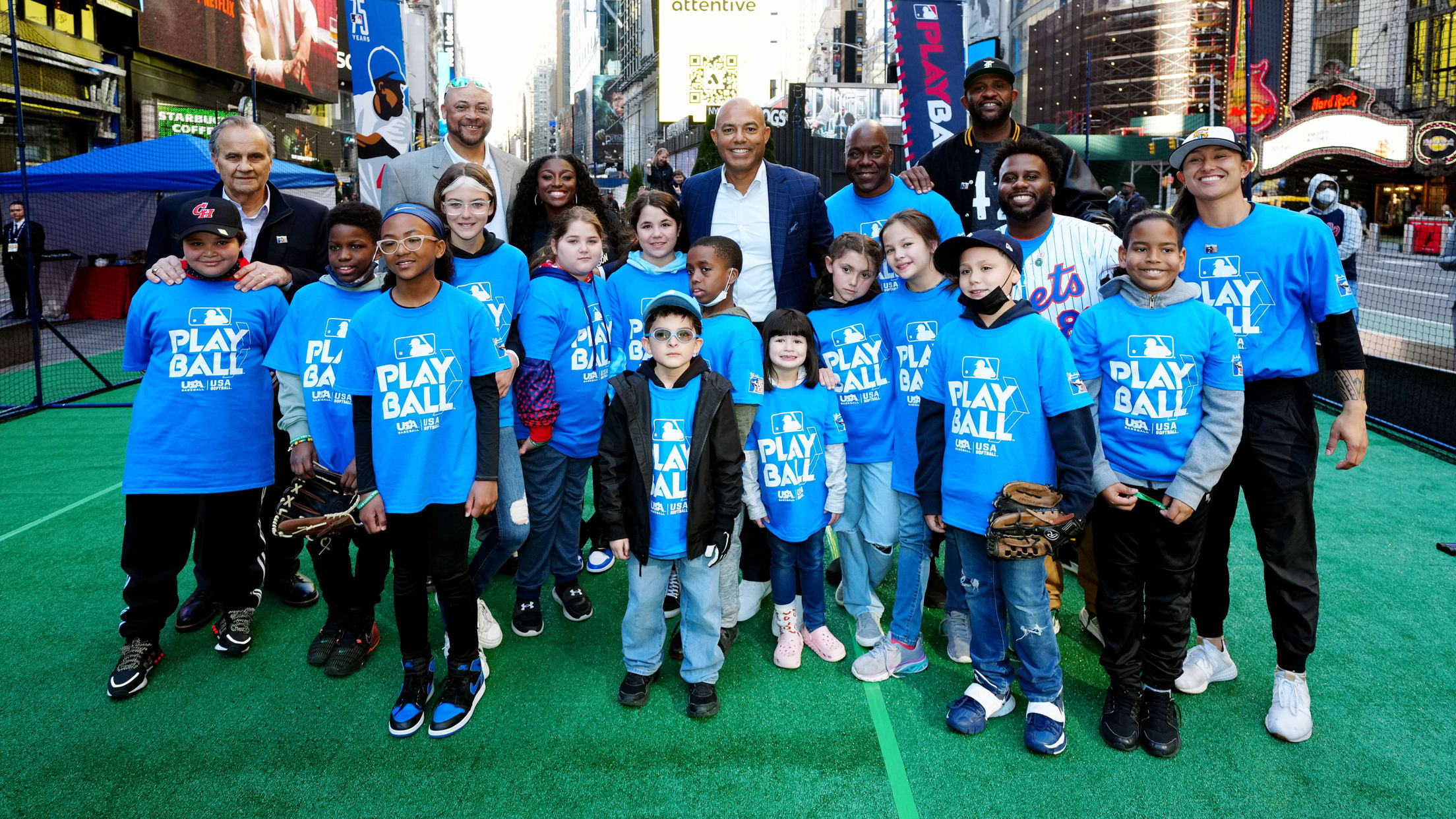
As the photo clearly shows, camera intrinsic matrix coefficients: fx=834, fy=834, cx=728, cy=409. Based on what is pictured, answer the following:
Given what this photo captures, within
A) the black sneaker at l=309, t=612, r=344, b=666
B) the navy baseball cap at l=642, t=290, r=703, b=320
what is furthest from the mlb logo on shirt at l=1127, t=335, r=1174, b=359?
the black sneaker at l=309, t=612, r=344, b=666

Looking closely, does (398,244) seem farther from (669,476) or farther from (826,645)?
(826,645)

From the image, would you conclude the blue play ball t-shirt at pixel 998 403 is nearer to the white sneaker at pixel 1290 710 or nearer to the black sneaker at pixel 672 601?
the white sneaker at pixel 1290 710

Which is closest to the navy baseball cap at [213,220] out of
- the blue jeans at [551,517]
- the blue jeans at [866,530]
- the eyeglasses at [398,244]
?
the eyeglasses at [398,244]

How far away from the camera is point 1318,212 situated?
408 inches

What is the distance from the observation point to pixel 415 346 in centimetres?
304

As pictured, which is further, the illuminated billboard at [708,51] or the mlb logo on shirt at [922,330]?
the illuminated billboard at [708,51]

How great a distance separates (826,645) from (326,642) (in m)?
2.29

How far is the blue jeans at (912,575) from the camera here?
11.7ft

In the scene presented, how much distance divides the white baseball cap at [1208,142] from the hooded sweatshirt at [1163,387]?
54cm

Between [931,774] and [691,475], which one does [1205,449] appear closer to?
[931,774]

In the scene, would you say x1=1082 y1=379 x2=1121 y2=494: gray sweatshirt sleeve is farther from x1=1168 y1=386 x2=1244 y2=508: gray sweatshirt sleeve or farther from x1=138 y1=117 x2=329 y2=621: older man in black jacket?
x1=138 y1=117 x2=329 y2=621: older man in black jacket

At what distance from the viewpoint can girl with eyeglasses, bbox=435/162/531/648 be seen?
3.62m

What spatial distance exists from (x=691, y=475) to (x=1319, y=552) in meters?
Result: 4.06

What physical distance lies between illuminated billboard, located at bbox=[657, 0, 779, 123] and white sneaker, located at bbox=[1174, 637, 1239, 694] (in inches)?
734
